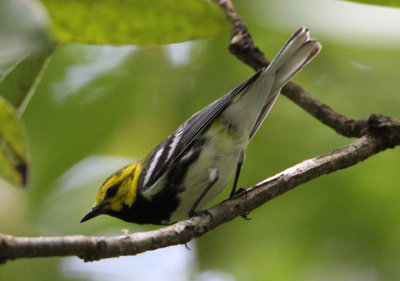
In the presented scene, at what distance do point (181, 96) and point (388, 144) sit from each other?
1.44 m

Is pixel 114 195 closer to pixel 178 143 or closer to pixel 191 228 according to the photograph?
pixel 178 143

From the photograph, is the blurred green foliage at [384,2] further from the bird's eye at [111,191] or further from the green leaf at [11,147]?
the bird's eye at [111,191]

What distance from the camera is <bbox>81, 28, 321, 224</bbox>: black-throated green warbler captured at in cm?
307

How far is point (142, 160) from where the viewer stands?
12.2 ft

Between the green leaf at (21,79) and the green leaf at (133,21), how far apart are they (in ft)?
0.31

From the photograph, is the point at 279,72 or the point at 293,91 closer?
the point at 293,91

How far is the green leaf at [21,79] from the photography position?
1225 mm

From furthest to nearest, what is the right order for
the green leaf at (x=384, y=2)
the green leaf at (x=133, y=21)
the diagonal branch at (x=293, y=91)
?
1. the diagonal branch at (x=293, y=91)
2. the green leaf at (x=384, y=2)
3. the green leaf at (x=133, y=21)

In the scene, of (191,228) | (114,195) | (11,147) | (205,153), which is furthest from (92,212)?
(11,147)

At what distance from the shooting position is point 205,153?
3.20m

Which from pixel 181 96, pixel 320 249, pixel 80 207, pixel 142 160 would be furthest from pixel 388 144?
pixel 80 207

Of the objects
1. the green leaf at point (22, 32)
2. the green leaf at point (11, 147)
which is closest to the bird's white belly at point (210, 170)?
the green leaf at point (11, 147)

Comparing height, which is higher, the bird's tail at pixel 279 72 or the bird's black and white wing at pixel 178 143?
the bird's tail at pixel 279 72

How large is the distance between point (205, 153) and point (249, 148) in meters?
0.32
